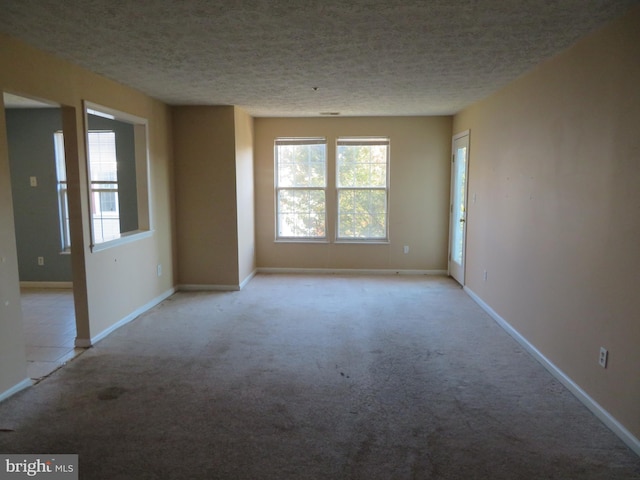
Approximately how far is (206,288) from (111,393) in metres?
2.79

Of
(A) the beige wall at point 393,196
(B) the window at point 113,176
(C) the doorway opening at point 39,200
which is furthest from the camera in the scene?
(A) the beige wall at point 393,196

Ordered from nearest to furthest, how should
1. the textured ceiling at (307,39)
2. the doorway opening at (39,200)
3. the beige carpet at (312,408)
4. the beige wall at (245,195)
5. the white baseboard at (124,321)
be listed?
1. the beige carpet at (312,408)
2. the textured ceiling at (307,39)
3. the white baseboard at (124,321)
4. the doorway opening at (39,200)
5. the beige wall at (245,195)

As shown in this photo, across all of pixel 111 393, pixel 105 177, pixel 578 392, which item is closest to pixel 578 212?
pixel 578 392

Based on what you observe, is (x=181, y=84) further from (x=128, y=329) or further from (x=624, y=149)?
(x=624, y=149)

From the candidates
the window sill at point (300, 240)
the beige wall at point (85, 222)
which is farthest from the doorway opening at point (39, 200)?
the window sill at point (300, 240)

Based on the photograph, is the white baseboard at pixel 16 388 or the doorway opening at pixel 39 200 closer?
the white baseboard at pixel 16 388

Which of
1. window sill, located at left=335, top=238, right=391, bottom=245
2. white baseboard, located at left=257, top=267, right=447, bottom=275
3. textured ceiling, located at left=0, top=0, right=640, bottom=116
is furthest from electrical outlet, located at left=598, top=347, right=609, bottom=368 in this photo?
window sill, located at left=335, top=238, right=391, bottom=245

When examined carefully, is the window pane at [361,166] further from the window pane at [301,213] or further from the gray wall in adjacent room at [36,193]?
the gray wall in adjacent room at [36,193]

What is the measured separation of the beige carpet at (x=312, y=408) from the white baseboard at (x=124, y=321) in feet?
0.24

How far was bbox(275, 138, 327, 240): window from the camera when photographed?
21.3 feet

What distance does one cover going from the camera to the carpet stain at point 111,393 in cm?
284

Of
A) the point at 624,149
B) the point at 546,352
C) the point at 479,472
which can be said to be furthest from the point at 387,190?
the point at 479,472

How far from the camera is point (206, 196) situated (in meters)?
5.48

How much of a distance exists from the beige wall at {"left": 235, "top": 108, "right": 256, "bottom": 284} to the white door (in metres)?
2.91
